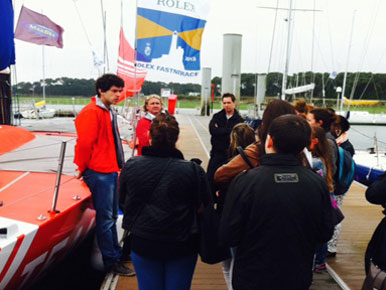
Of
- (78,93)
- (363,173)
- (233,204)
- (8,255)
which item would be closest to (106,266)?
(8,255)

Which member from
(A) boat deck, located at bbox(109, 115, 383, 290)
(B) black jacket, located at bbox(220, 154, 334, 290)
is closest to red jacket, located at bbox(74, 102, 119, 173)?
(A) boat deck, located at bbox(109, 115, 383, 290)

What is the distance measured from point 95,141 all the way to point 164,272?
139 cm

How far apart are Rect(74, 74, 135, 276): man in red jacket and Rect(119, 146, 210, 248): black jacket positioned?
1052 millimetres

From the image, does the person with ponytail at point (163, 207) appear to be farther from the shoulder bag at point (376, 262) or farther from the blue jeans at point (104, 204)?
the shoulder bag at point (376, 262)

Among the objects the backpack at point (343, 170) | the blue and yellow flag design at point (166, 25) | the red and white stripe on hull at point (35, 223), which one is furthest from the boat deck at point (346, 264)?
the blue and yellow flag design at point (166, 25)

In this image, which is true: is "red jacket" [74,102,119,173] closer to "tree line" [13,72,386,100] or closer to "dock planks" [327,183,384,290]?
"dock planks" [327,183,384,290]

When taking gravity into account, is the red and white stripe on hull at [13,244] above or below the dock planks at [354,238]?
above

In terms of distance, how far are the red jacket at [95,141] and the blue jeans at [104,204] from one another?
7cm

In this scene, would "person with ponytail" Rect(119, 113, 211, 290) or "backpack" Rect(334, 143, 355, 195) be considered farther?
"backpack" Rect(334, 143, 355, 195)

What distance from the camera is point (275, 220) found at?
1682mm

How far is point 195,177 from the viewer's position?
6.87 ft

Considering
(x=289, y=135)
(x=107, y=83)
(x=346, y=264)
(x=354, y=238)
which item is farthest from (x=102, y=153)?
(x=354, y=238)

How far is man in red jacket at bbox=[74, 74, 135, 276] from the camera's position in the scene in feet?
9.96

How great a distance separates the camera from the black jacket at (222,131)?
477 centimetres
